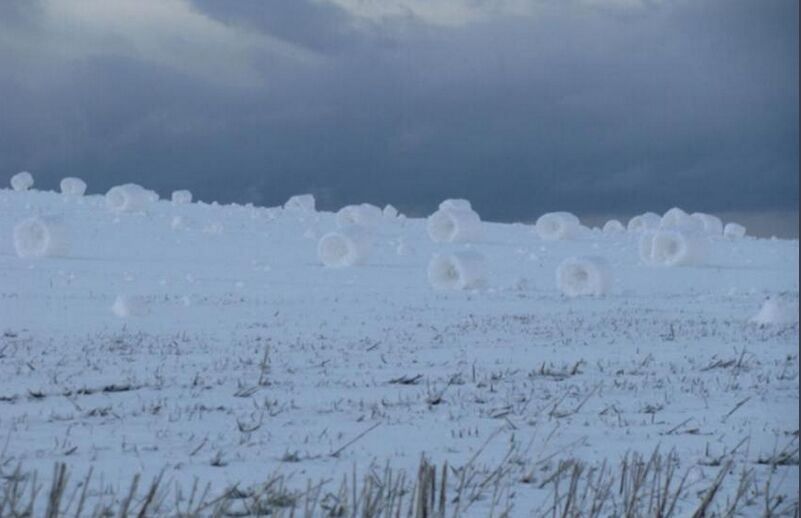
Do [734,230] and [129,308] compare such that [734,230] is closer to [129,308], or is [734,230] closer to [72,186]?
[72,186]

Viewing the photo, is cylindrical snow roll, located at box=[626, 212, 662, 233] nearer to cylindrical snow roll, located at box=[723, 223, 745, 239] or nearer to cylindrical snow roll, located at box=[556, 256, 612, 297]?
cylindrical snow roll, located at box=[723, 223, 745, 239]

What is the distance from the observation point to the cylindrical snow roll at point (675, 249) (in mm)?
31359

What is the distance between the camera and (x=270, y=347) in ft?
48.1

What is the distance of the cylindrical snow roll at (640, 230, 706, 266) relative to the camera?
31.4m

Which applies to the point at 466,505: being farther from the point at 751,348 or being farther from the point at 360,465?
the point at 751,348

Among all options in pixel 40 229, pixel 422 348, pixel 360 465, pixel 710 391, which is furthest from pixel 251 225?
pixel 360 465

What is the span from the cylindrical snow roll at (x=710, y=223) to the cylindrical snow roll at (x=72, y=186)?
25580 millimetres

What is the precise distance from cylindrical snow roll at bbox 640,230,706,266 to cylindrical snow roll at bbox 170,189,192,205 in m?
24.0

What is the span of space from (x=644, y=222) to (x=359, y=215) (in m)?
12.6

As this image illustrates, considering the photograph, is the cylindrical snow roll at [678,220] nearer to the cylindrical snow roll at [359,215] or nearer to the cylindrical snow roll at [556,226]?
the cylindrical snow roll at [556,226]

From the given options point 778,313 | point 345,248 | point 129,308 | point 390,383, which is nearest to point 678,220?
point 345,248

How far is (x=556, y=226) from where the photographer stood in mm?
40906

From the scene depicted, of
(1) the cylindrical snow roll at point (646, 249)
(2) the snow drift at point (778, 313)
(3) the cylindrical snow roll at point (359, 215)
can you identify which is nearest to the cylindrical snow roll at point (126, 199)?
(3) the cylindrical snow roll at point (359, 215)

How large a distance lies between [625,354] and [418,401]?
15.6 feet
